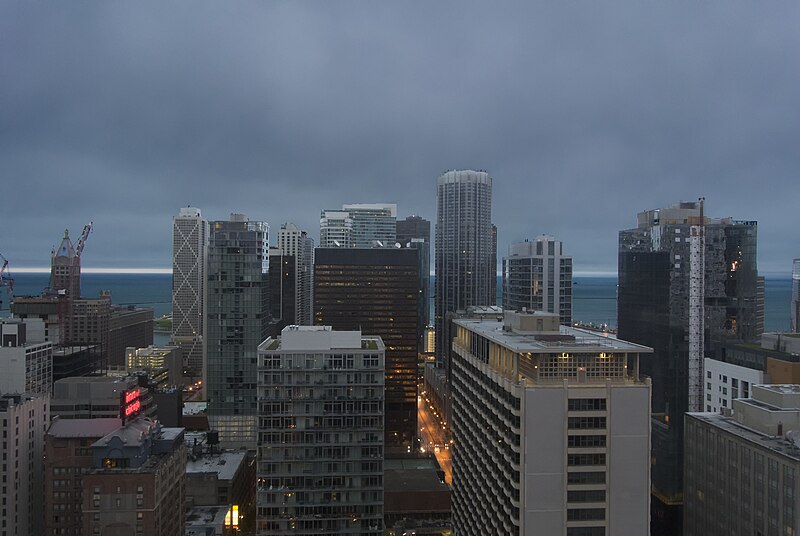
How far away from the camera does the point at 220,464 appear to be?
97.2 metres

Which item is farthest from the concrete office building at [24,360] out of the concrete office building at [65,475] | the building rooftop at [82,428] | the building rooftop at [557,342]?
the building rooftop at [557,342]

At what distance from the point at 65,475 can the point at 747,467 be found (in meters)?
81.1

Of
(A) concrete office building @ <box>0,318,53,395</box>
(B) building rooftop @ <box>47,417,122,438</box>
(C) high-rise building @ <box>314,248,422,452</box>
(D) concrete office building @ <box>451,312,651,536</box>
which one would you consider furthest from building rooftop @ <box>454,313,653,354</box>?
(C) high-rise building @ <box>314,248,422,452</box>

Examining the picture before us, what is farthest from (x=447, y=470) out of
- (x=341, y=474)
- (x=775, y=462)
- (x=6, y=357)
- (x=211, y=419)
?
(x=6, y=357)

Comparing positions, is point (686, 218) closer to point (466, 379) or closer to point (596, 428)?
point (466, 379)

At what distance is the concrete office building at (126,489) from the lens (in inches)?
2586

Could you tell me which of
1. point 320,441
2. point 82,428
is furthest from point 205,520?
point 320,441

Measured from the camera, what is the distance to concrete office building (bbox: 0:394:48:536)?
75.6 metres

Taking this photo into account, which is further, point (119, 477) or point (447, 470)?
point (447, 470)

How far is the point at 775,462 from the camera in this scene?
61.3m

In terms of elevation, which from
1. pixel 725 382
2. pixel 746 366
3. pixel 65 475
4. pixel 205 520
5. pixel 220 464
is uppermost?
pixel 746 366

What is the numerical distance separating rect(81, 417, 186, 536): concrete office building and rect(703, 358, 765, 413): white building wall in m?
78.6

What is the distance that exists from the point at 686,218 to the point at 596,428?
8470 centimetres

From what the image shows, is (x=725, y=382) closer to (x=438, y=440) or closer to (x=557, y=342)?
(x=557, y=342)
